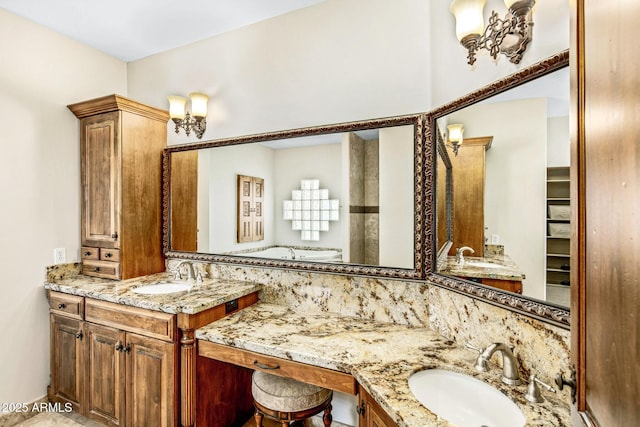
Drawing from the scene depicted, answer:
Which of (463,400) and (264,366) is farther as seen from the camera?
(264,366)

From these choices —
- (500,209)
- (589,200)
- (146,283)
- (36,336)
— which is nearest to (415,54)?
(500,209)

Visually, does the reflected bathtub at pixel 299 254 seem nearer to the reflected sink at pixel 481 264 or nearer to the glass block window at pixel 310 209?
the glass block window at pixel 310 209

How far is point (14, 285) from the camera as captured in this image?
2.24 metres

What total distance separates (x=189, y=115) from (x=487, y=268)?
7.87 feet

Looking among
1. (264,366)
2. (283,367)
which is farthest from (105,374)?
(283,367)

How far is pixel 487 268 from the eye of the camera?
56.4 inches

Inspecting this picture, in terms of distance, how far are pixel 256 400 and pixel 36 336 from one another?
1862 mm

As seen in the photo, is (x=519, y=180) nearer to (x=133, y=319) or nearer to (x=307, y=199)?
(x=307, y=199)

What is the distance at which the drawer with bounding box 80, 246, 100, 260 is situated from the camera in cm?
251

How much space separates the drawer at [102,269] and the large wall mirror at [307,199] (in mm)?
390

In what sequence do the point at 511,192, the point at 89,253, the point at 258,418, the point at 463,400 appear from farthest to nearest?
the point at 89,253, the point at 258,418, the point at 511,192, the point at 463,400

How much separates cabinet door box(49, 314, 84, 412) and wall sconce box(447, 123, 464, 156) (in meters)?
2.62

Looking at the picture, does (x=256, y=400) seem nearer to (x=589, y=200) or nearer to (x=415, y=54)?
(x=589, y=200)

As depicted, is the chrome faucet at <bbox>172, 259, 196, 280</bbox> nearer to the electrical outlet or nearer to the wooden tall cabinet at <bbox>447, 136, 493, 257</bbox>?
the electrical outlet
